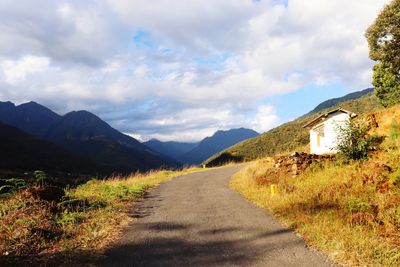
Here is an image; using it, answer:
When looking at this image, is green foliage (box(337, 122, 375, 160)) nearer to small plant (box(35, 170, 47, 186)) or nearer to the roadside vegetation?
the roadside vegetation

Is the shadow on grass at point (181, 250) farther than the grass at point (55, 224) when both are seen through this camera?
No

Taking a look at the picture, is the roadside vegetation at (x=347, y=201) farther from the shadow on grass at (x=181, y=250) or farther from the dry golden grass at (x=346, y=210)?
the shadow on grass at (x=181, y=250)

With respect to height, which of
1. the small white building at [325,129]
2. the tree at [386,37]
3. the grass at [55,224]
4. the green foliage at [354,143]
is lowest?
the grass at [55,224]

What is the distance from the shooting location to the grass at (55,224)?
7750mm

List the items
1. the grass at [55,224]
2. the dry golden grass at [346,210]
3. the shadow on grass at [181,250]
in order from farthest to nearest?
the grass at [55,224] → the dry golden grass at [346,210] → the shadow on grass at [181,250]

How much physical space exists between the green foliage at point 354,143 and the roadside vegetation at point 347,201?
0.02 metres

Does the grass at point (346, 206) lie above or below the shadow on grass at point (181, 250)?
above

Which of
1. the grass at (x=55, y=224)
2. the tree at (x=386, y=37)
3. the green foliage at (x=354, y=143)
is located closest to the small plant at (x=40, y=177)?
the grass at (x=55, y=224)

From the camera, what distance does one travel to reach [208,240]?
8352 millimetres

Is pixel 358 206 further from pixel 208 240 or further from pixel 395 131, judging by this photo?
pixel 395 131

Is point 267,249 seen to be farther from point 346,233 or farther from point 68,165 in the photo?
point 68,165

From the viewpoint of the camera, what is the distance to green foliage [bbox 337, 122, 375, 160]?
16.4 meters

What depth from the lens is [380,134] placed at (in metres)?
22.8

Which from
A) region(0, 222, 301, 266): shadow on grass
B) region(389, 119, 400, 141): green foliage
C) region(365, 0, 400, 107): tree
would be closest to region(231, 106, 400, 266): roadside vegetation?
region(389, 119, 400, 141): green foliage
